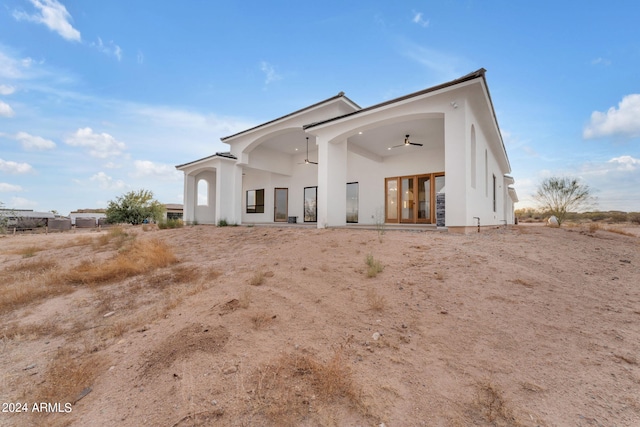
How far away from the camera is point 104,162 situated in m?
21.0

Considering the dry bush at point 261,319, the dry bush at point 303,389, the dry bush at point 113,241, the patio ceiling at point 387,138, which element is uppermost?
the patio ceiling at point 387,138

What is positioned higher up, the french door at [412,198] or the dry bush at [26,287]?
the french door at [412,198]

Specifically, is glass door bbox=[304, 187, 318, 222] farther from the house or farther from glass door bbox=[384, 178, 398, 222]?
glass door bbox=[384, 178, 398, 222]

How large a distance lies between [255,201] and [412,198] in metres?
9.81

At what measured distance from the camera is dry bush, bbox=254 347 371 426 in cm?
150

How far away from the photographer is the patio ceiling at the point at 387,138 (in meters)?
8.39

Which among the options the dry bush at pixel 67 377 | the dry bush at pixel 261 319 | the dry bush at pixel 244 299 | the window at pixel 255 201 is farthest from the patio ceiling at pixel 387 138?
the dry bush at pixel 67 377

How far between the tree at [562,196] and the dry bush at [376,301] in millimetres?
20445

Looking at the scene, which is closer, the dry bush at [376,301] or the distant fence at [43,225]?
the dry bush at [376,301]

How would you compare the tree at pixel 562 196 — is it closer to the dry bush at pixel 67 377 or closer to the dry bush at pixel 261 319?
the dry bush at pixel 261 319

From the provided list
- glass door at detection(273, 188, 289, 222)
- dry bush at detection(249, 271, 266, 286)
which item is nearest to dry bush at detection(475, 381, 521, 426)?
dry bush at detection(249, 271, 266, 286)

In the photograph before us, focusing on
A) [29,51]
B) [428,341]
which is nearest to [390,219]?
[428,341]

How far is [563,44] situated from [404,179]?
6.90 meters

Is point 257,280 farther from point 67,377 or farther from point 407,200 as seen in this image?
point 407,200
